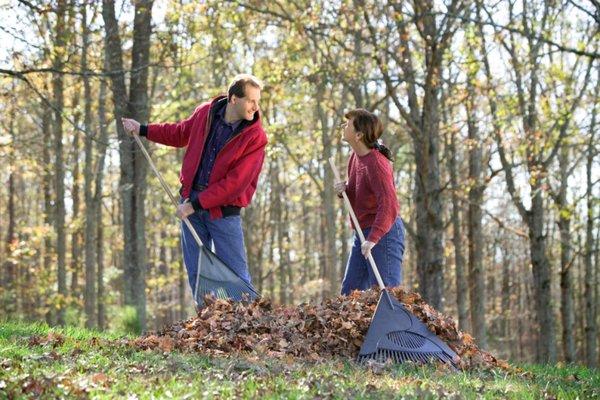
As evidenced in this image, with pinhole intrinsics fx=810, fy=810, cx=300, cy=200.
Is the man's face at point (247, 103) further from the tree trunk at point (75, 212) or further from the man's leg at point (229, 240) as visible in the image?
the tree trunk at point (75, 212)

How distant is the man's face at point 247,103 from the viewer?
6672 mm

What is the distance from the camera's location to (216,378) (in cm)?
437

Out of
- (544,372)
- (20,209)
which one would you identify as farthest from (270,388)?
(20,209)

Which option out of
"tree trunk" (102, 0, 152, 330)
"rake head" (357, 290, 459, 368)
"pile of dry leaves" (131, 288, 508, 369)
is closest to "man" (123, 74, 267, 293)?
"pile of dry leaves" (131, 288, 508, 369)

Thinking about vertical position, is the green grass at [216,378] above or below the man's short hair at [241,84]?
below

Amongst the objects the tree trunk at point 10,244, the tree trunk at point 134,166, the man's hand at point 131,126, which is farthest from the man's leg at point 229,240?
the tree trunk at point 10,244

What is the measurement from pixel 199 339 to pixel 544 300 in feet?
37.2

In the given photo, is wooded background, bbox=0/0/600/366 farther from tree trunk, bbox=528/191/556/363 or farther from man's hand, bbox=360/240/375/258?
man's hand, bbox=360/240/375/258

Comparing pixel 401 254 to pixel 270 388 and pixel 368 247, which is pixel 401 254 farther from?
pixel 270 388

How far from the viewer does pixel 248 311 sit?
6.34 m

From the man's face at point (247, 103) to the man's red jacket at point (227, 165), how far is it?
12 centimetres

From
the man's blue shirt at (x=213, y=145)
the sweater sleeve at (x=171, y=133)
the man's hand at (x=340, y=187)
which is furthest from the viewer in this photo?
the sweater sleeve at (x=171, y=133)

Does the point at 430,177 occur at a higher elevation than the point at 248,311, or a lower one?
higher

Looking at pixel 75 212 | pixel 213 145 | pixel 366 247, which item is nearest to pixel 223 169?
pixel 213 145
